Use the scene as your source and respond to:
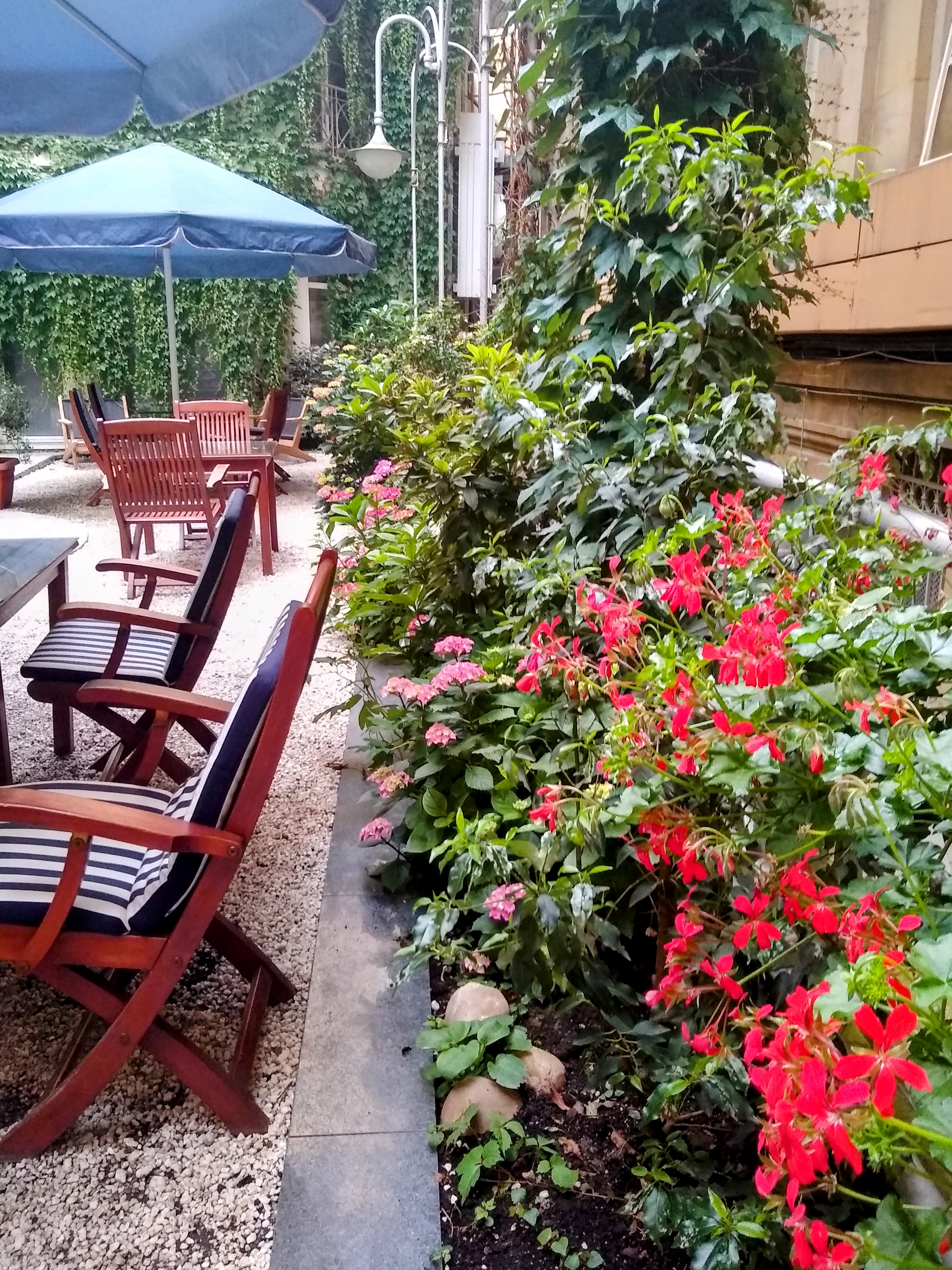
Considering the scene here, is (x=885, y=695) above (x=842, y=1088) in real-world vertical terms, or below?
above

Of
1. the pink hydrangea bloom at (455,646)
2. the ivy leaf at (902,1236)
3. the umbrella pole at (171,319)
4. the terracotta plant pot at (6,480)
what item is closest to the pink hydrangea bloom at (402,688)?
the pink hydrangea bloom at (455,646)

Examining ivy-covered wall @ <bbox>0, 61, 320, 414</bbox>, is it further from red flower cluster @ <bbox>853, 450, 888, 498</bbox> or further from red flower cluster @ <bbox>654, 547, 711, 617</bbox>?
red flower cluster @ <bbox>654, 547, 711, 617</bbox>

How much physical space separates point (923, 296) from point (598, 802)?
75.9 inches

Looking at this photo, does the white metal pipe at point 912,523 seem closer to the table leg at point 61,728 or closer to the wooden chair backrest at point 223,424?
the table leg at point 61,728

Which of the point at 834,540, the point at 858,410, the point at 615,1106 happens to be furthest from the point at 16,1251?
the point at 858,410

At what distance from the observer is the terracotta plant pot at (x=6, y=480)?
7.39 metres

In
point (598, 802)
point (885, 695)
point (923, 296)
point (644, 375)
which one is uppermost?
point (923, 296)

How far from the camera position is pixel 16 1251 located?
1.59 meters

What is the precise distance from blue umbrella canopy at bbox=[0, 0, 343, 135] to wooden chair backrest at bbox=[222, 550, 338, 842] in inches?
59.4

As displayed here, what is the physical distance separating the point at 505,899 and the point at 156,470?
478cm

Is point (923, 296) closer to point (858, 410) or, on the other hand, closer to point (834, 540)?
point (858, 410)

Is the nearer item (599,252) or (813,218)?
(813,218)

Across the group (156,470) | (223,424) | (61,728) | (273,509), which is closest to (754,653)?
(61,728)

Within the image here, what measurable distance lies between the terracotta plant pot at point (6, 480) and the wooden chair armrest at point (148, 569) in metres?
4.41
